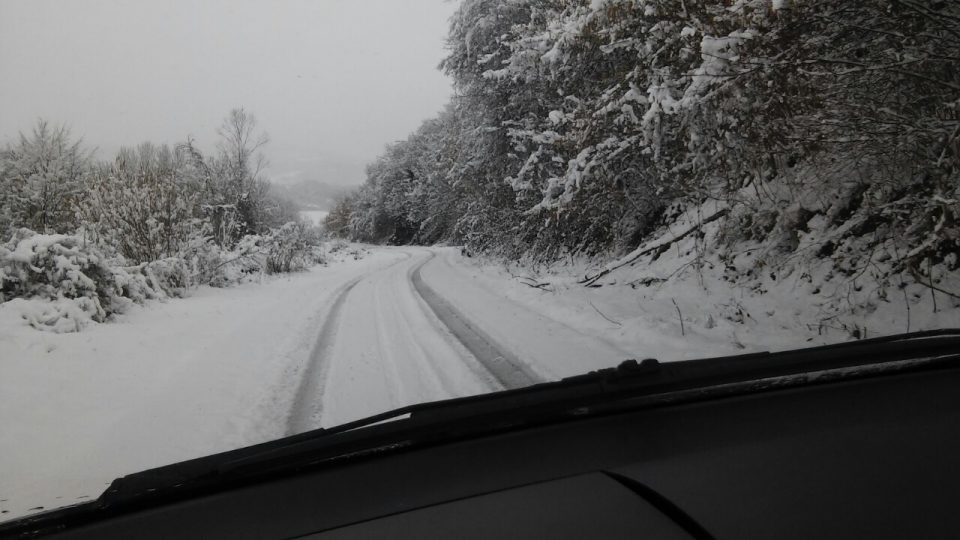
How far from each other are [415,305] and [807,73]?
6921 millimetres

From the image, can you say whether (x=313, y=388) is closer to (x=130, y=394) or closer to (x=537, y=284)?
(x=130, y=394)

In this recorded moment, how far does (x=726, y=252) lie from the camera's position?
25.6 feet

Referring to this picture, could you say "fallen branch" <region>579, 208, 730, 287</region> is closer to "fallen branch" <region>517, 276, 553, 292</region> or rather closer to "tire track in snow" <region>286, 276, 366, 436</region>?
"fallen branch" <region>517, 276, 553, 292</region>

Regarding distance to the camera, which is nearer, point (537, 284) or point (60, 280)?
point (60, 280)

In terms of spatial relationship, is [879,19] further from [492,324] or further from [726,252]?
[492,324]

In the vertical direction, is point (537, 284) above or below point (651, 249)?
below

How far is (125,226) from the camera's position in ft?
36.6

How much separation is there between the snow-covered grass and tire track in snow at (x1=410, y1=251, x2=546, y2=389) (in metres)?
1.99

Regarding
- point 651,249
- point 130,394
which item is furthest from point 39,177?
point 651,249

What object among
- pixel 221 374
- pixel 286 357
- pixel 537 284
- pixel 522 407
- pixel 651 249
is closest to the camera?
pixel 522 407

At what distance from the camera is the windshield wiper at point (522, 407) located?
1.35 meters

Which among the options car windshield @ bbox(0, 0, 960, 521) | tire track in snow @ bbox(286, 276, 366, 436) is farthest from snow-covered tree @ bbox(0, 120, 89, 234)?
tire track in snow @ bbox(286, 276, 366, 436)

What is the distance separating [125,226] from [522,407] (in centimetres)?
1301

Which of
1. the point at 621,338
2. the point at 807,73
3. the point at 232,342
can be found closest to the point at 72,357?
the point at 232,342
